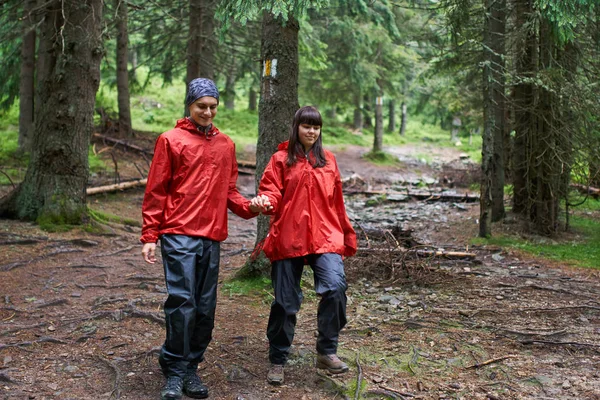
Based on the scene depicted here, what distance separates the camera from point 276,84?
6484 mm

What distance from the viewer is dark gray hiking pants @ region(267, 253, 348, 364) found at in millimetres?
4316

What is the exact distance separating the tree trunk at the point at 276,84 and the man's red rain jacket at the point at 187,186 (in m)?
2.22

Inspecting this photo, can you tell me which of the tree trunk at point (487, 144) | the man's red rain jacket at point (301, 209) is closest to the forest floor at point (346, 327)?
the man's red rain jacket at point (301, 209)

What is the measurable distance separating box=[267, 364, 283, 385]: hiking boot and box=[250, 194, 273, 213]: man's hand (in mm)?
1256

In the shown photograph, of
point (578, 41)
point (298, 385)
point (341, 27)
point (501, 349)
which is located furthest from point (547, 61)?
point (341, 27)

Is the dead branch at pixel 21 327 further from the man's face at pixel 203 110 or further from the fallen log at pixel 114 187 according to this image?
the fallen log at pixel 114 187

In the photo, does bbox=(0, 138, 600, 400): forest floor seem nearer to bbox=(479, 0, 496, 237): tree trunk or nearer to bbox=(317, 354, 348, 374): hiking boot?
bbox=(317, 354, 348, 374): hiking boot

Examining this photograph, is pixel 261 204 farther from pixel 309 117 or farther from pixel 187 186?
pixel 309 117

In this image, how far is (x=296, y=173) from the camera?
4.49 meters

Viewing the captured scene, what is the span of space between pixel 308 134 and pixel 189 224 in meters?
1.19

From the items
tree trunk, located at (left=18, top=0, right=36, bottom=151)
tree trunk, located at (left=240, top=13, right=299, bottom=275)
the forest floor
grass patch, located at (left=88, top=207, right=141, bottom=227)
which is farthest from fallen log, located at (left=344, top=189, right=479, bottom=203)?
tree trunk, located at (left=240, top=13, right=299, bottom=275)

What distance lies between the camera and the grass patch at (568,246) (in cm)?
941

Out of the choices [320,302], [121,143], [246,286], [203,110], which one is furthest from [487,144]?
[121,143]

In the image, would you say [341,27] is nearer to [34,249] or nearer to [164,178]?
[34,249]
